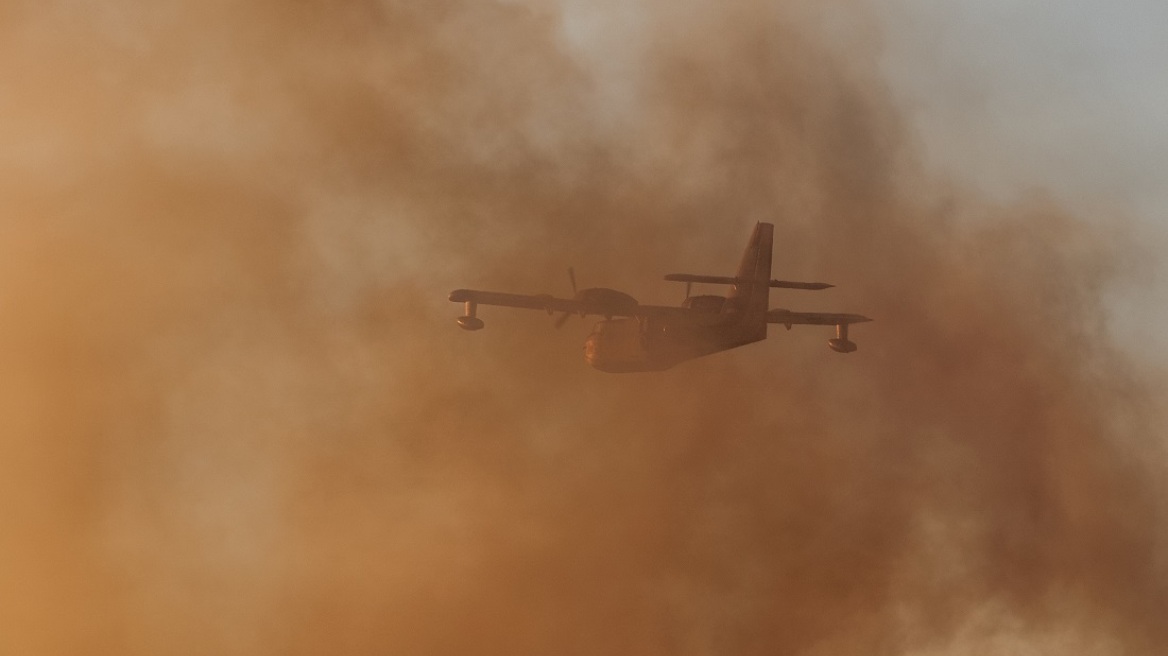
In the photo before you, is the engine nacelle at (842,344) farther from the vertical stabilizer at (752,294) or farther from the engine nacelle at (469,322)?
the engine nacelle at (469,322)

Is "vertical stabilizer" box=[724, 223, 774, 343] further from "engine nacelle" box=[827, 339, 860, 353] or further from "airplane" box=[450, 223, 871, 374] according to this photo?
"engine nacelle" box=[827, 339, 860, 353]

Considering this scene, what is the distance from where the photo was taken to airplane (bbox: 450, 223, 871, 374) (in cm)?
6975

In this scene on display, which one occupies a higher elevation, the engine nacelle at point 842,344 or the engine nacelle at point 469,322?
the engine nacelle at point 842,344

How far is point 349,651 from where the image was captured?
123 metres

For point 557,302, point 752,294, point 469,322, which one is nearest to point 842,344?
point 752,294

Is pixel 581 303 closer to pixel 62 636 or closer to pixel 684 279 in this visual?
pixel 684 279

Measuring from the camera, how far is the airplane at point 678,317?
2746 inches

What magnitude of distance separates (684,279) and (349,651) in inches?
2683

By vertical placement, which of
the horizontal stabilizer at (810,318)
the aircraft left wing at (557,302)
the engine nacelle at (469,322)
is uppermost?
the horizontal stabilizer at (810,318)

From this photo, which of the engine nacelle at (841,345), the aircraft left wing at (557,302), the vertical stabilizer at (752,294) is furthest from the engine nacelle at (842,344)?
the aircraft left wing at (557,302)

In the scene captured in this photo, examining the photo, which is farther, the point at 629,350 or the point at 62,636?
the point at 62,636

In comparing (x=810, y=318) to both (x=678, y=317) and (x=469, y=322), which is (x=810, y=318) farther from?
(x=469, y=322)

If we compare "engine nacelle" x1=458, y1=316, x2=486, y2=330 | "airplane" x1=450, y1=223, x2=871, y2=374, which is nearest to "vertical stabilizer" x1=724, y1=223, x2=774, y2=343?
"airplane" x1=450, y1=223, x2=871, y2=374

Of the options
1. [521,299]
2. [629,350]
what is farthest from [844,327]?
[521,299]
